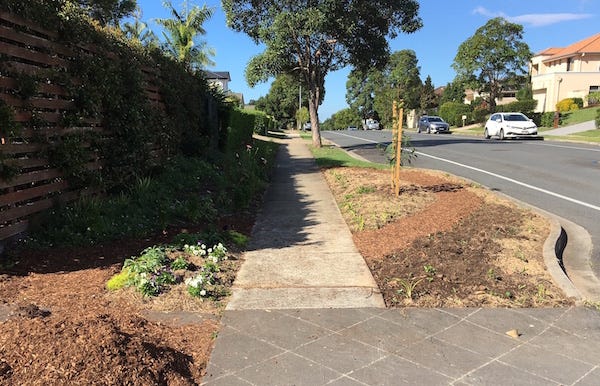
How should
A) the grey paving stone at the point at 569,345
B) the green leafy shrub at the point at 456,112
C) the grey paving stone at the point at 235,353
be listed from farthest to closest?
the green leafy shrub at the point at 456,112 → the grey paving stone at the point at 569,345 → the grey paving stone at the point at 235,353

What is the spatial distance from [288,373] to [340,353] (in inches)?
17.1

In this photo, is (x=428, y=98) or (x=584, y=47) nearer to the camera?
(x=584, y=47)

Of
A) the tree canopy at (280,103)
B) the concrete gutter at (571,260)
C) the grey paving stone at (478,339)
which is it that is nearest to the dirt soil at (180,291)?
the concrete gutter at (571,260)

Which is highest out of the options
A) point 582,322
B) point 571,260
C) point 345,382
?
point 345,382

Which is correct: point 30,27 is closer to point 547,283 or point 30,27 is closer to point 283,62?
point 547,283

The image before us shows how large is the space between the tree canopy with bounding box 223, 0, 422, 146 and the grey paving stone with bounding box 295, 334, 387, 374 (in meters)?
15.4

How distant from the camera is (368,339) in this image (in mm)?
3588

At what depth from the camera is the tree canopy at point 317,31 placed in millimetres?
18016

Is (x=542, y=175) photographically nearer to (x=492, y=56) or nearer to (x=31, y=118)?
(x=31, y=118)

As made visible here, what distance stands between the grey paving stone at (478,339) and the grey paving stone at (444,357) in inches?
3.0

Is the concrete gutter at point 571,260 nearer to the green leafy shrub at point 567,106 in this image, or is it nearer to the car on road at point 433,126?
the car on road at point 433,126

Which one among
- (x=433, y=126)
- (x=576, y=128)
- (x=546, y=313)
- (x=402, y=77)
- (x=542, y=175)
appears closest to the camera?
(x=546, y=313)

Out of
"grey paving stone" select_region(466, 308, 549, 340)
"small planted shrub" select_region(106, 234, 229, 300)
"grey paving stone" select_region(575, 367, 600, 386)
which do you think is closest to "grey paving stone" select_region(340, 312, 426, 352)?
"grey paving stone" select_region(466, 308, 549, 340)

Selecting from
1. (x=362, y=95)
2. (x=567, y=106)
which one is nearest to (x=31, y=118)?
(x=567, y=106)
